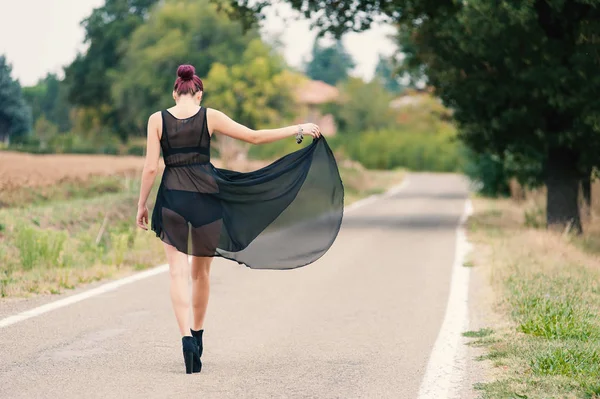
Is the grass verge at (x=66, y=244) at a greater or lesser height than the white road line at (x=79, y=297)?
greater

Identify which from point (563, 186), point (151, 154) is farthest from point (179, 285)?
point (563, 186)

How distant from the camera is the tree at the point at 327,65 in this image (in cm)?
17000

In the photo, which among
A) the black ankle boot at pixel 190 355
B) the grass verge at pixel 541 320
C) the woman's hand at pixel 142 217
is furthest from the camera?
the woman's hand at pixel 142 217

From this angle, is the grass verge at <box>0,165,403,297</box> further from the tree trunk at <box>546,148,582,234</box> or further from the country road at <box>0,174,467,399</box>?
the tree trunk at <box>546,148,582,234</box>

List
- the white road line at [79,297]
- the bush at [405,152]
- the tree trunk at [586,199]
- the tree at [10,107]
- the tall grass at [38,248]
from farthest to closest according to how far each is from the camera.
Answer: the bush at [405,152] < the tree at [10,107] < the tree trunk at [586,199] < the tall grass at [38,248] < the white road line at [79,297]

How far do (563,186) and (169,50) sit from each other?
185 feet

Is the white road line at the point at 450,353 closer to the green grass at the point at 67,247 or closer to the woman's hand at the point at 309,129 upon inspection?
the woman's hand at the point at 309,129

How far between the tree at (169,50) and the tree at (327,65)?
9312cm

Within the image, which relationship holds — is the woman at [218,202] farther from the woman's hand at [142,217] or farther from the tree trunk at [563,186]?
the tree trunk at [563,186]

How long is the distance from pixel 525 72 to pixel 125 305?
9638 mm

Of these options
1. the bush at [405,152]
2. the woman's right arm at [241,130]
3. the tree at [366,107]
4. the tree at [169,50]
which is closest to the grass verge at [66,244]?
the woman's right arm at [241,130]

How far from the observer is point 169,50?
72375 millimetres

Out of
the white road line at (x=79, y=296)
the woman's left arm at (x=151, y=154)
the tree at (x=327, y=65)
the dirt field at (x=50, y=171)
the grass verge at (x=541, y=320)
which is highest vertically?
the tree at (x=327, y=65)

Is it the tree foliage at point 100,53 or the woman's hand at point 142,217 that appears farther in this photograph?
the tree foliage at point 100,53
